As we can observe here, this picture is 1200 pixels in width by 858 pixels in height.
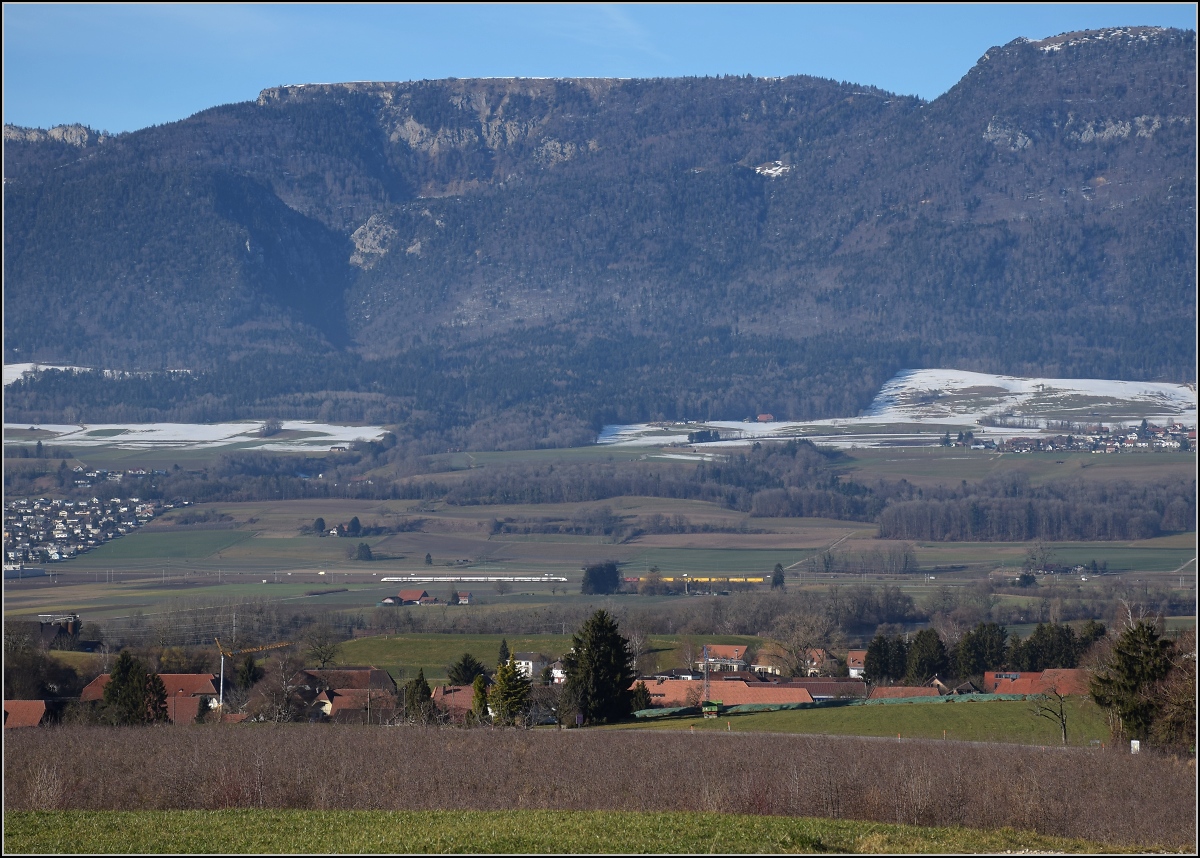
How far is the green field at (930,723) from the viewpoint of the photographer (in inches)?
1660

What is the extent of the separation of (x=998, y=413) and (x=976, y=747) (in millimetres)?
155816

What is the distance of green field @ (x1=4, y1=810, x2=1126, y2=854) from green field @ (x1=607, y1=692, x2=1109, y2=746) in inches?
750

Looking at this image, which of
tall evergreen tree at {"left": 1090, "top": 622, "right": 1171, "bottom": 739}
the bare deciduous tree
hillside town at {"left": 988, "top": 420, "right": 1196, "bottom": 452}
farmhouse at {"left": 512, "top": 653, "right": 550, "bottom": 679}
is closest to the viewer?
tall evergreen tree at {"left": 1090, "top": 622, "right": 1171, "bottom": 739}

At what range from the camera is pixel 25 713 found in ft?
164

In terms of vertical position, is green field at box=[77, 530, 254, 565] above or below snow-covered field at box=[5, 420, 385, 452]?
below

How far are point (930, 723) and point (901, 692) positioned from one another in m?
10.8

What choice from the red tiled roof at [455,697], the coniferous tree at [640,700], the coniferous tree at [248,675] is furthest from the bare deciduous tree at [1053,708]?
the coniferous tree at [248,675]

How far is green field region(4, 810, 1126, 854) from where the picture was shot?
20734mm

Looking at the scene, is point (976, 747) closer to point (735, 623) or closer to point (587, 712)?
point (587, 712)

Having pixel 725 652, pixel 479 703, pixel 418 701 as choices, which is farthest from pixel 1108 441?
pixel 479 703

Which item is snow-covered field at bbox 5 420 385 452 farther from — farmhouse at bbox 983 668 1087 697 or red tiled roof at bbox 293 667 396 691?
farmhouse at bbox 983 668 1087 697

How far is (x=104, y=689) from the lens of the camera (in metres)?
51.1

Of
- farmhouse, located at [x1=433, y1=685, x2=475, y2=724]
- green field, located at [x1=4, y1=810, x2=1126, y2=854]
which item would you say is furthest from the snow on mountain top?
green field, located at [x1=4, y1=810, x2=1126, y2=854]

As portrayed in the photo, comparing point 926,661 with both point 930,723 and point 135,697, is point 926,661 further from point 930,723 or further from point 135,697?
point 135,697
